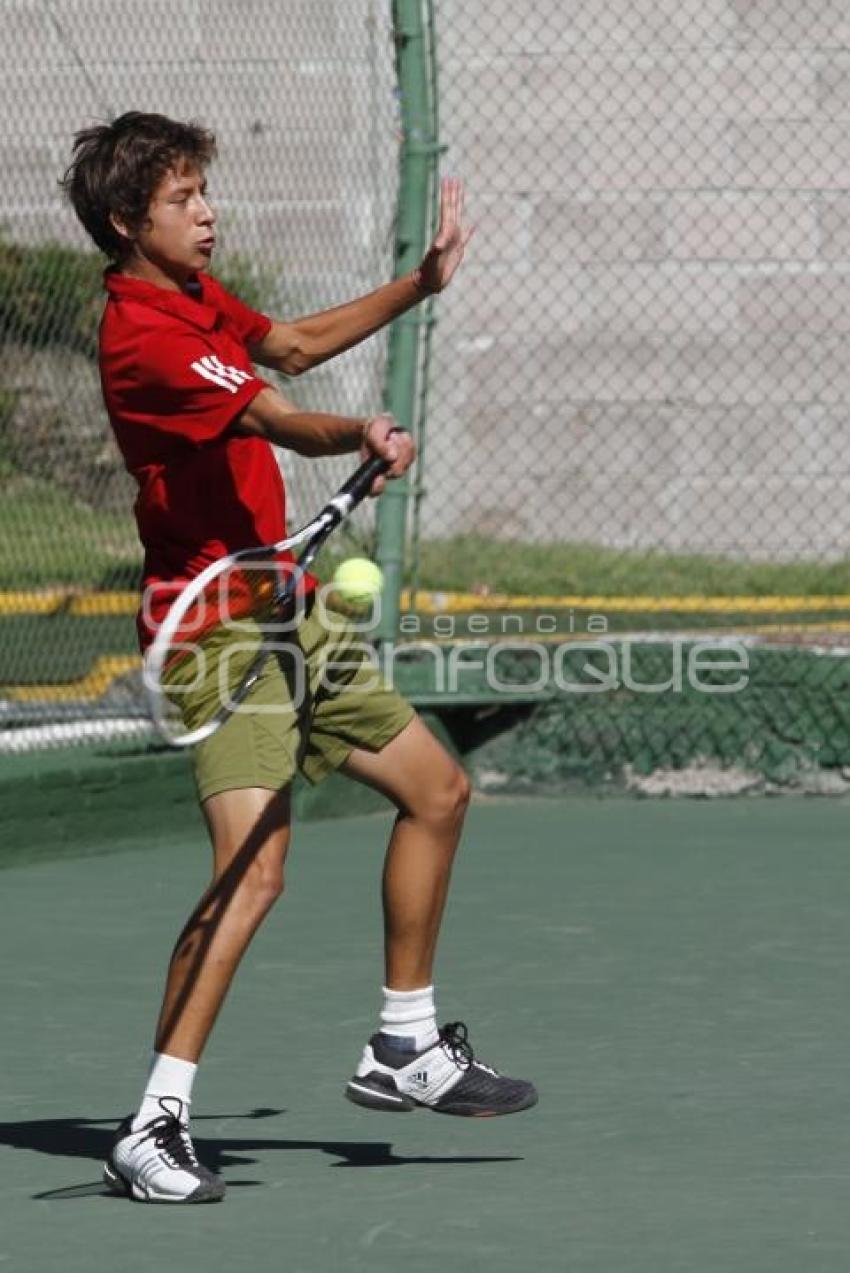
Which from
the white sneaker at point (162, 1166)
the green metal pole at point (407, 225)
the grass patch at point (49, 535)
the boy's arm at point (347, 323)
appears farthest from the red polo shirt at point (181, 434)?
the green metal pole at point (407, 225)

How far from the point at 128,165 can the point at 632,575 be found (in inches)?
228

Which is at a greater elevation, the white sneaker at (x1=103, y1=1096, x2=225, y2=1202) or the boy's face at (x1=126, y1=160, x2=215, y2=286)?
the boy's face at (x1=126, y1=160, x2=215, y2=286)

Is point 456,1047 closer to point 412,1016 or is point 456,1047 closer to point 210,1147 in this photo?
point 412,1016

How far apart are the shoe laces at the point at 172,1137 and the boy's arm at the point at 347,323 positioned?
1477mm

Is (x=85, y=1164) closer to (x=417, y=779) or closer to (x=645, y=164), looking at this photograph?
(x=417, y=779)

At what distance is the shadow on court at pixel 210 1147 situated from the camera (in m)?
5.50

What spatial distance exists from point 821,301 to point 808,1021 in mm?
6443

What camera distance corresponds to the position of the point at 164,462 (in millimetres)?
5508

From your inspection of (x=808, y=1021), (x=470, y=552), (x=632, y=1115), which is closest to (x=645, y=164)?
(x=470, y=552)

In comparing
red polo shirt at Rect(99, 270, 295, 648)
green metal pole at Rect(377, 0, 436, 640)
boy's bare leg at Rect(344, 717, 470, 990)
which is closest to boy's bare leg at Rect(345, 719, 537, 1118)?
boy's bare leg at Rect(344, 717, 470, 990)

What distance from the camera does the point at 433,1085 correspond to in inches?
229

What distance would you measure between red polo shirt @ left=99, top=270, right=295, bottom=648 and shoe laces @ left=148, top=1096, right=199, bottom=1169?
0.85 metres

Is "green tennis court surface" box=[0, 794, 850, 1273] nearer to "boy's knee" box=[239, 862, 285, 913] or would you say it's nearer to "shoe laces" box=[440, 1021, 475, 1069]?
"shoe laces" box=[440, 1021, 475, 1069]

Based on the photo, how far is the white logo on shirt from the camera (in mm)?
5344
